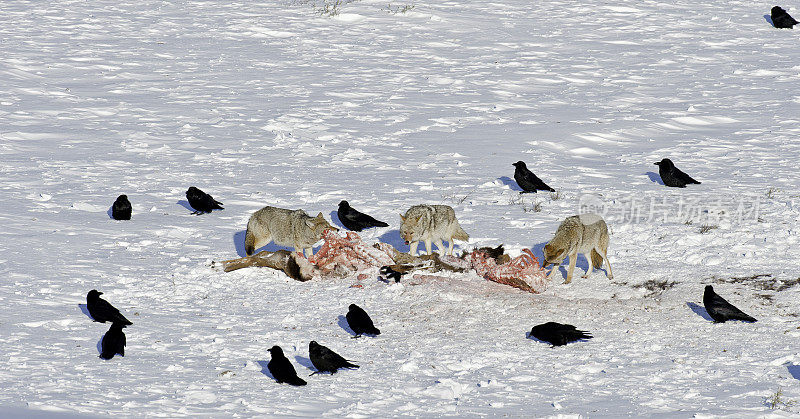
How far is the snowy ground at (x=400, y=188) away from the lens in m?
7.34

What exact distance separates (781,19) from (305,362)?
1914cm

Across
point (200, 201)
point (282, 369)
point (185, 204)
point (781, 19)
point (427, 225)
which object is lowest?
point (185, 204)

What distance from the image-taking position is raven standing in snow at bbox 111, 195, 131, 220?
11.5m

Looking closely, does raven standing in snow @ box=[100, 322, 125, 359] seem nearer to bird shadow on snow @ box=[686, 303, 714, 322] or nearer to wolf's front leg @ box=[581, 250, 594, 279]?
wolf's front leg @ box=[581, 250, 594, 279]

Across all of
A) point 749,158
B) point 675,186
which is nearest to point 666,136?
point 749,158

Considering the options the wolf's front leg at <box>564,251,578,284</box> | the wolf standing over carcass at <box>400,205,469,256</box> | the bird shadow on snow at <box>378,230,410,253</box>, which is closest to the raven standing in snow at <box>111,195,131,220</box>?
the bird shadow on snow at <box>378,230,410,253</box>

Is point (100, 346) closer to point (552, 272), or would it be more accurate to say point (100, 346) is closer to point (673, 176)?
point (552, 272)

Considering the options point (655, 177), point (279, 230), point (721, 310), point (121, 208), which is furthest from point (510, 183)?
point (121, 208)

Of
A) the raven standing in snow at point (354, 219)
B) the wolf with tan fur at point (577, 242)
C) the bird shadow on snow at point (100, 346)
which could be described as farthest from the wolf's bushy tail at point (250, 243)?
the wolf with tan fur at point (577, 242)

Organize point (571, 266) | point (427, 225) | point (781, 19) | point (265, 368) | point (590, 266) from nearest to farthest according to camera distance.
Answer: point (265, 368) → point (571, 266) → point (590, 266) → point (427, 225) → point (781, 19)

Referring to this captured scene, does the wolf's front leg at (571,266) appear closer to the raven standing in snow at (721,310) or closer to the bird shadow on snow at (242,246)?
the raven standing in snow at (721,310)

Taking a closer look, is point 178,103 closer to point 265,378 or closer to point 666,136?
point 666,136

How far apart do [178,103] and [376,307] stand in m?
9.97

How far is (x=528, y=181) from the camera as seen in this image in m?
12.7
